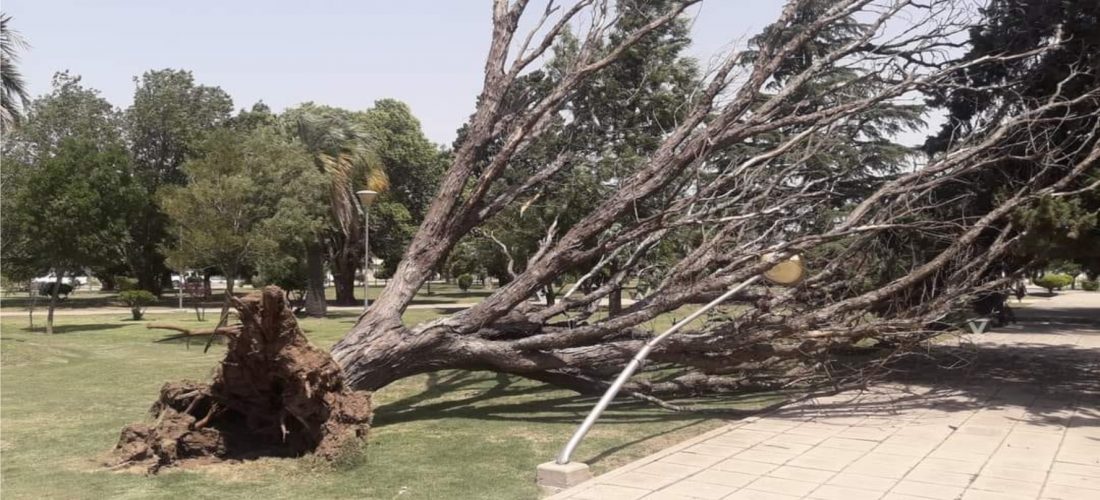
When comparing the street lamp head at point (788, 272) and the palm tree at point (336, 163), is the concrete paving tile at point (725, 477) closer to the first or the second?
the street lamp head at point (788, 272)

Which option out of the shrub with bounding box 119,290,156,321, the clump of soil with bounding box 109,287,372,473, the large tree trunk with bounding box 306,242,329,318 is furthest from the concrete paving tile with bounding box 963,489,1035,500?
the shrub with bounding box 119,290,156,321

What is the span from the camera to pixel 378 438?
26.5ft

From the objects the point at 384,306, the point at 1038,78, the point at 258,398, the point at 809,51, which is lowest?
the point at 258,398

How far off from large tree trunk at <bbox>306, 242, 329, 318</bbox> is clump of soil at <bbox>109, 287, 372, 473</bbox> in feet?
69.6

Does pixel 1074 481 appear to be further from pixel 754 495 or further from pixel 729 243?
pixel 729 243

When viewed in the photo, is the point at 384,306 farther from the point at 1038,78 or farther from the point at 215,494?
the point at 1038,78

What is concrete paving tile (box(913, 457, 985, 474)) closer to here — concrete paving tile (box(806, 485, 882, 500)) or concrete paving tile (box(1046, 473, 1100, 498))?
concrete paving tile (box(1046, 473, 1100, 498))

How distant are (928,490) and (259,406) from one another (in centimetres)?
568

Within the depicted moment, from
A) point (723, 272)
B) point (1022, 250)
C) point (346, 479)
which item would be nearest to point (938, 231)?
point (1022, 250)

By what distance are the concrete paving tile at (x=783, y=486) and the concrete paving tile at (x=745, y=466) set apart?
24 cm

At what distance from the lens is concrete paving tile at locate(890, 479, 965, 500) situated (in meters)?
5.78

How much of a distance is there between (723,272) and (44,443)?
735 cm

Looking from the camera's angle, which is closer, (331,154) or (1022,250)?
(1022,250)

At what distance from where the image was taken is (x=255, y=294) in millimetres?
6438
